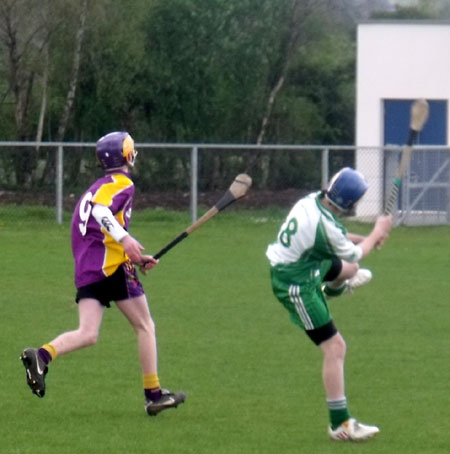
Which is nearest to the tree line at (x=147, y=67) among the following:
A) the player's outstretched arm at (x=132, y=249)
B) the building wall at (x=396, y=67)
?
the building wall at (x=396, y=67)

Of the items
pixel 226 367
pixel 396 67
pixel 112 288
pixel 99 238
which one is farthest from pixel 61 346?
pixel 396 67

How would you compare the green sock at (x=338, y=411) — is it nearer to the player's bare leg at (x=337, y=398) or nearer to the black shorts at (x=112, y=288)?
the player's bare leg at (x=337, y=398)

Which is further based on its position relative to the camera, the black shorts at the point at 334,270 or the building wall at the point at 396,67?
the building wall at the point at 396,67

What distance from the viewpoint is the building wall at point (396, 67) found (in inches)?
1025

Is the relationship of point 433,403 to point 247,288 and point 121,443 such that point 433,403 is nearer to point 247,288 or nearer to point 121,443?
point 121,443

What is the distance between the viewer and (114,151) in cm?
811

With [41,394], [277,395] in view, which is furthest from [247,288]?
[41,394]

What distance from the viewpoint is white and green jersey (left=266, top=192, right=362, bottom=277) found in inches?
288

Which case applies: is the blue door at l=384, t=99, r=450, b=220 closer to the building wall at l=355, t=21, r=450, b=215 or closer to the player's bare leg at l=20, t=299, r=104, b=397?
the building wall at l=355, t=21, r=450, b=215

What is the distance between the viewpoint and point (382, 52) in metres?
26.4

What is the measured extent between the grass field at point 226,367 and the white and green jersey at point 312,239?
1043 mm

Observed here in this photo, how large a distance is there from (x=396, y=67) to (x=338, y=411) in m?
19.6

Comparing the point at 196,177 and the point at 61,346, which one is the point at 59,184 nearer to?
the point at 196,177

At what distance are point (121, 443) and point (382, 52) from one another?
2005cm
